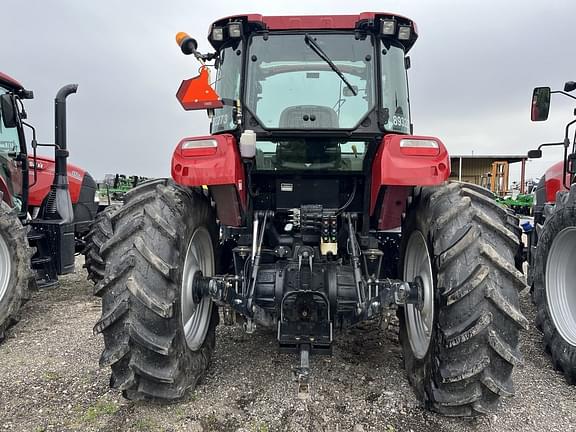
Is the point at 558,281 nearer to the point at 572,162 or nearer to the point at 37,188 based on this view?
the point at 572,162

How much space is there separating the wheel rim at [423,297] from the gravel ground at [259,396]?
12.0 inches

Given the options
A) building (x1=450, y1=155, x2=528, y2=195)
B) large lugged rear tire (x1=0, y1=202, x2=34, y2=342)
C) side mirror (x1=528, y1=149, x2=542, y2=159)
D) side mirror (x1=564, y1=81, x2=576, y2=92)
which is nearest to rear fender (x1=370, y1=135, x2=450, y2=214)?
side mirror (x1=564, y1=81, x2=576, y2=92)

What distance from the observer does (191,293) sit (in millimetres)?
2781

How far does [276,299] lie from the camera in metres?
2.67

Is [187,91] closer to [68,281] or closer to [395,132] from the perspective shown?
[395,132]

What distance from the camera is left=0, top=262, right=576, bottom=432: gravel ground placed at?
2439mm

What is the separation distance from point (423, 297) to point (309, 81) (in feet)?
5.01

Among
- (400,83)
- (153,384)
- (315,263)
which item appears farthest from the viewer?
(400,83)

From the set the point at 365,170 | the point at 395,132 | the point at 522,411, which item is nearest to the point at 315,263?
the point at 365,170

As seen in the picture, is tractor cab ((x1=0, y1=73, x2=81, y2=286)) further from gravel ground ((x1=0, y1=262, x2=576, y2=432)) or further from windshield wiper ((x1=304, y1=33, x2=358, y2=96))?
windshield wiper ((x1=304, y1=33, x2=358, y2=96))

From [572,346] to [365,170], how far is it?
1.77m

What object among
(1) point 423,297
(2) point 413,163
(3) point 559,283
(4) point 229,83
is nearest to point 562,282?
(3) point 559,283

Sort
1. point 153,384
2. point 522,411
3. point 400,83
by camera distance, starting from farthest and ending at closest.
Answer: point 400,83 → point 522,411 → point 153,384

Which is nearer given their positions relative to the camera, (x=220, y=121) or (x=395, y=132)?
(x=395, y=132)
